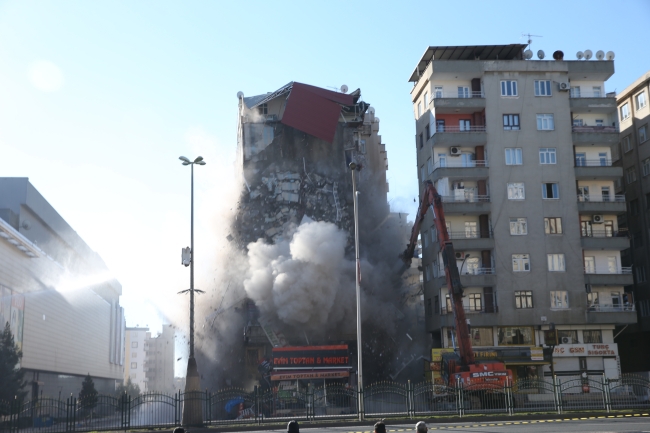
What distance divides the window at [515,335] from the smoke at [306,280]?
1427 centimetres

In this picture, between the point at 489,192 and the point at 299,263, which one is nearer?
the point at 489,192

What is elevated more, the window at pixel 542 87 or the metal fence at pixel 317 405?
the window at pixel 542 87

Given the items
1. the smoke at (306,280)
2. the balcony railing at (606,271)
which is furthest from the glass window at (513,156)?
the smoke at (306,280)

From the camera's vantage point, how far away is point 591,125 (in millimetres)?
58875

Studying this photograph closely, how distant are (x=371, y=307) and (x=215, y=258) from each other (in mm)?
16716

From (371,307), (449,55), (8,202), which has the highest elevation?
(449,55)

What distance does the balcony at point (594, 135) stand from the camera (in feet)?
189

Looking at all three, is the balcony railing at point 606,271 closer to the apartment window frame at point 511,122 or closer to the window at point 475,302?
the window at point 475,302

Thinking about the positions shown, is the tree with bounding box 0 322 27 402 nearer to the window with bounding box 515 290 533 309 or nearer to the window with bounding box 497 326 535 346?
the window with bounding box 497 326 535 346

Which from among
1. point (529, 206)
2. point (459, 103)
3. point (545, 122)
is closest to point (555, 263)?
point (529, 206)

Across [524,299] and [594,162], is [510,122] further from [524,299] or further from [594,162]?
[524,299]

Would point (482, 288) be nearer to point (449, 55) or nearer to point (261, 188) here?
point (449, 55)

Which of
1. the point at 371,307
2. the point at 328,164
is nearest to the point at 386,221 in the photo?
the point at 328,164

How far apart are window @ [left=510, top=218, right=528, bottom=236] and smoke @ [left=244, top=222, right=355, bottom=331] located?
1548 centimetres
